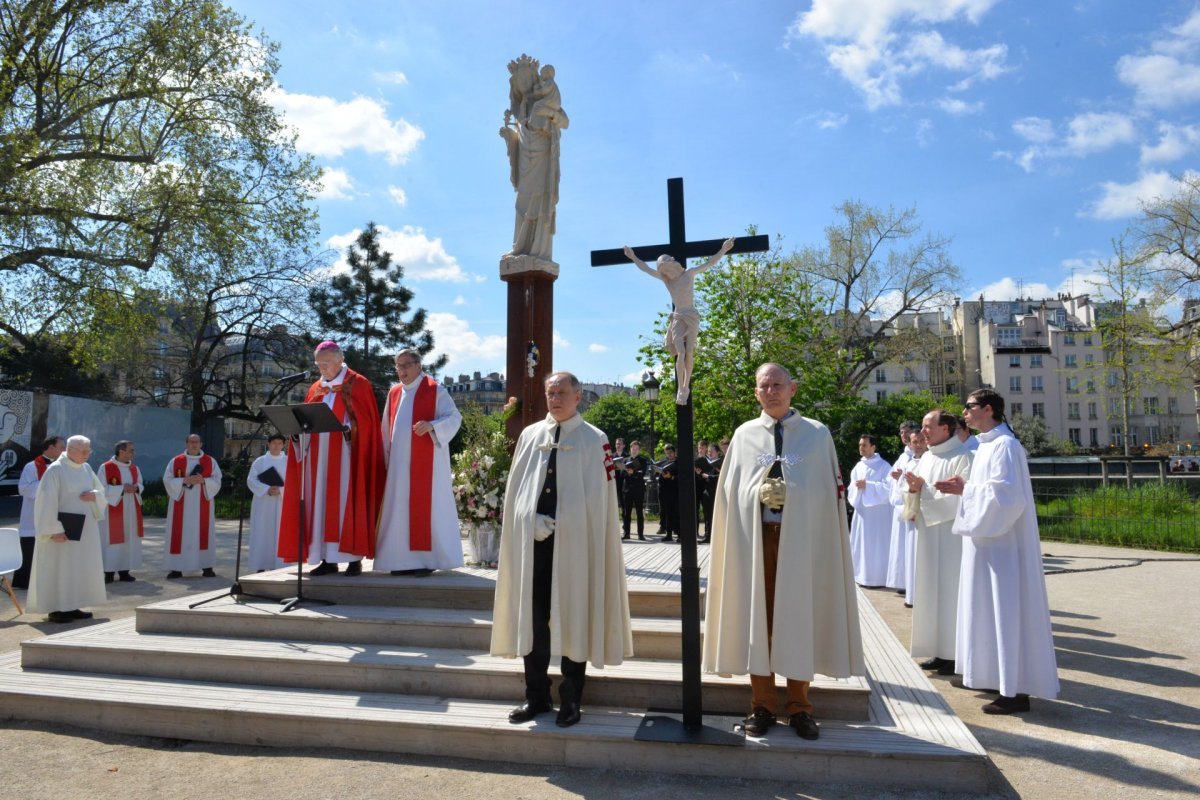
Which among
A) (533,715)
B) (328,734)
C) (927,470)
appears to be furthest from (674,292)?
(927,470)

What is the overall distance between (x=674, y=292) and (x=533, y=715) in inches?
106

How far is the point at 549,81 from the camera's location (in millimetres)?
10719

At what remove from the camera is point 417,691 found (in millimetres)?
5312

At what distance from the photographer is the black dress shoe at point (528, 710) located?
469cm

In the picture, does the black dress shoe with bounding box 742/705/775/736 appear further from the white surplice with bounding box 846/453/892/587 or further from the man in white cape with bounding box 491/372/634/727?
the white surplice with bounding box 846/453/892/587

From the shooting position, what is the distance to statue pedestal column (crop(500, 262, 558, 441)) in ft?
34.7

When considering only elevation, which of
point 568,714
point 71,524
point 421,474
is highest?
point 421,474

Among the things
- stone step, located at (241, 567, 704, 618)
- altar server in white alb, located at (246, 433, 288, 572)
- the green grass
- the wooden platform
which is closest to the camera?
the wooden platform

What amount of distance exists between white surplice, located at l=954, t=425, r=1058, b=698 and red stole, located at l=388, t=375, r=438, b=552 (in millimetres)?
4427

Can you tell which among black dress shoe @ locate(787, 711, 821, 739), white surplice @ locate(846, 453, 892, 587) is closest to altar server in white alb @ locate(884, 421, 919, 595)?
white surplice @ locate(846, 453, 892, 587)

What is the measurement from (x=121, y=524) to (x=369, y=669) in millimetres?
8669

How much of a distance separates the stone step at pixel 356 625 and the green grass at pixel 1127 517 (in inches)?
570

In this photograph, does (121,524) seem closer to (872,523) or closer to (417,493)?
(417,493)

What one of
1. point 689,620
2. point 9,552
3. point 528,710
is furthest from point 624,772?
point 9,552
